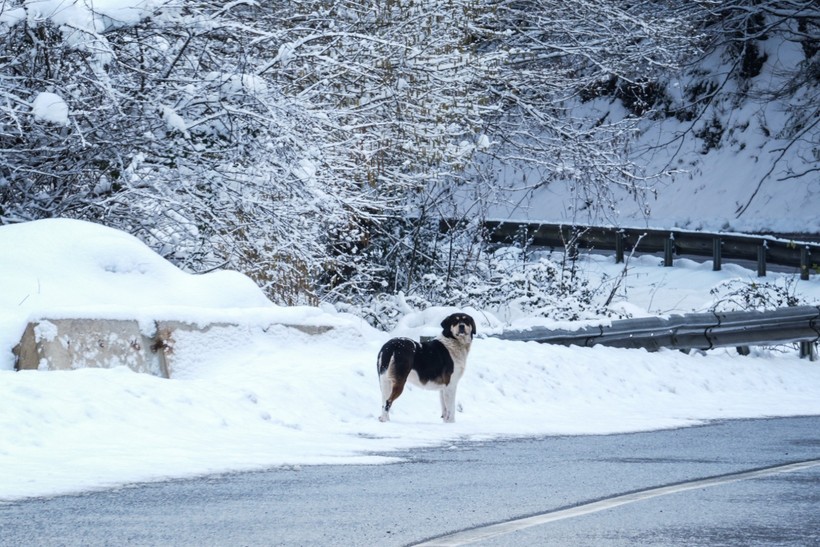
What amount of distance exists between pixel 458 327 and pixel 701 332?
6276 millimetres

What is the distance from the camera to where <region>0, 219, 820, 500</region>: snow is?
9.88 meters

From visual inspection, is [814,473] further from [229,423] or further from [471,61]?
[471,61]

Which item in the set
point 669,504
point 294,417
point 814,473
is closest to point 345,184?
point 294,417

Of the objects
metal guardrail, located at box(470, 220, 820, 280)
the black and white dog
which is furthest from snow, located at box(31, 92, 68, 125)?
metal guardrail, located at box(470, 220, 820, 280)

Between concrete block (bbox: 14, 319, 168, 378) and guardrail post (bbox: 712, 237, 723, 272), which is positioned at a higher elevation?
guardrail post (bbox: 712, 237, 723, 272)

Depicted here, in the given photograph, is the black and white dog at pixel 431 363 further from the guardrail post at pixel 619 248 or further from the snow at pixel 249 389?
the guardrail post at pixel 619 248

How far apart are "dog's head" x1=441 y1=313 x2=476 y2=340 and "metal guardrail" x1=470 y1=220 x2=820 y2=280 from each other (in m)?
13.3

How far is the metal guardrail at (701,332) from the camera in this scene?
1772 cm

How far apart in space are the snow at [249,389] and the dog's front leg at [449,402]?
11cm

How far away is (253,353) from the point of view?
1388 cm

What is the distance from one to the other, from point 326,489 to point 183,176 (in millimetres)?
8770

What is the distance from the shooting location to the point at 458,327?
1348cm

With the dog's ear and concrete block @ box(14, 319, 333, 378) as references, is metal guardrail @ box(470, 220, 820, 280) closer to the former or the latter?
the dog's ear

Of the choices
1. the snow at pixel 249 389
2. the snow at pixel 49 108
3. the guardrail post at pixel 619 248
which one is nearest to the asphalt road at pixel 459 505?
the snow at pixel 249 389
